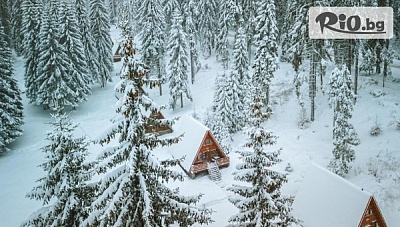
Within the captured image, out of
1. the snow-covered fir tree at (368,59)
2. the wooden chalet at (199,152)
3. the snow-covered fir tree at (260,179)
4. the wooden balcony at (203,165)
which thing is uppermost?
the snow-covered fir tree at (368,59)

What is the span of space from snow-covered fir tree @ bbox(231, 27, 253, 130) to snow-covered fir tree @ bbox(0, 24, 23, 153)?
23634 millimetres

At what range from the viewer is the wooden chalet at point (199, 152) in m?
31.1

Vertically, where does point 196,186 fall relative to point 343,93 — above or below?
below

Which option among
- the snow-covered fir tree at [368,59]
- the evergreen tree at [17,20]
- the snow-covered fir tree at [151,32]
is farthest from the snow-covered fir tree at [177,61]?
the evergreen tree at [17,20]

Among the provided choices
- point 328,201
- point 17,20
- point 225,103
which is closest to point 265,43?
point 225,103

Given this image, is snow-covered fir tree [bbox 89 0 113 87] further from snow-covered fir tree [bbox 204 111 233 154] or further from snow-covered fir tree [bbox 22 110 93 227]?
snow-covered fir tree [bbox 22 110 93 227]

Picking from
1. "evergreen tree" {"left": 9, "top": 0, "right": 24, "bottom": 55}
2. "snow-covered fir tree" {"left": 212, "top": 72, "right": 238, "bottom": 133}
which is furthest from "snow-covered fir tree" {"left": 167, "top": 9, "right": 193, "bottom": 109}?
"evergreen tree" {"left": 9, "top": 0, "right": 24, "bottom": 55}

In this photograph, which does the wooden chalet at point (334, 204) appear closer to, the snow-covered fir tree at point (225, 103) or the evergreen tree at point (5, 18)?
the snow-covered fir tree at point (225, 103)

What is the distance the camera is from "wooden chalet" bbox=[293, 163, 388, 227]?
63.8 ft

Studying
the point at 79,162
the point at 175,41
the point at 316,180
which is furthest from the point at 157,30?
the point at 79,162

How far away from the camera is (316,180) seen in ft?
73.0

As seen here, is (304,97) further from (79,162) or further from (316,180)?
(79,162)

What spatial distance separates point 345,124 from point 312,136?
8.51 m

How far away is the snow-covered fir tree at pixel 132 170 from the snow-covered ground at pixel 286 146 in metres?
12.5
